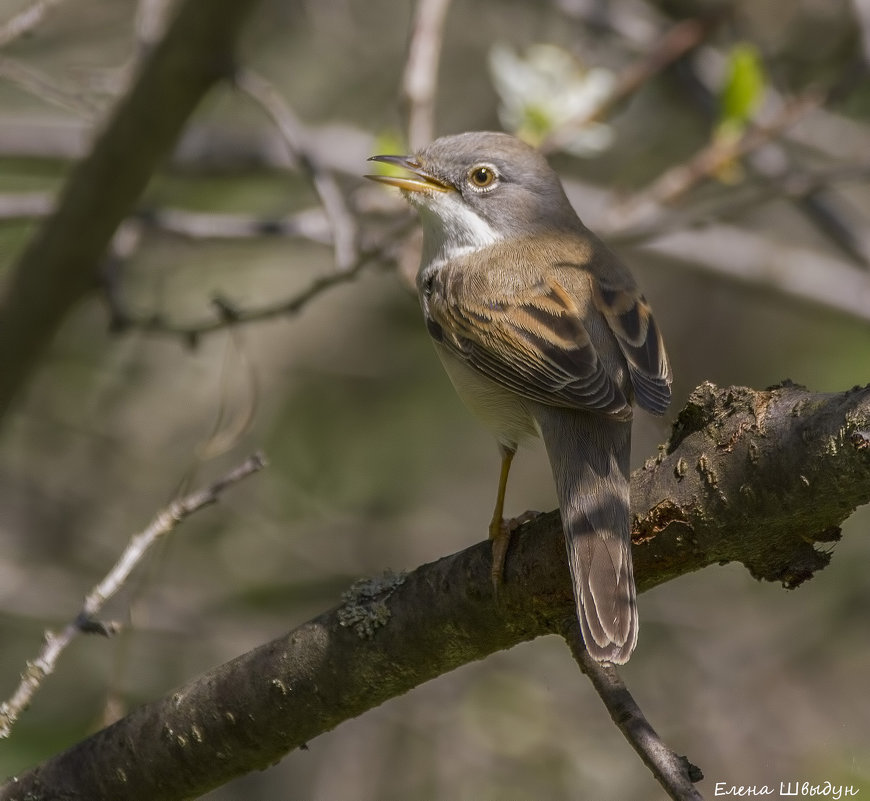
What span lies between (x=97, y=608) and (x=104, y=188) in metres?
1.31

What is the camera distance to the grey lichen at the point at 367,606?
2.97 meters

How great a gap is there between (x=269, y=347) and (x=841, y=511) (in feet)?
18.3

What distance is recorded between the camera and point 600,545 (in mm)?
2785

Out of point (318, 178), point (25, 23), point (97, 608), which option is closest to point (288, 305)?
point (318, 178)

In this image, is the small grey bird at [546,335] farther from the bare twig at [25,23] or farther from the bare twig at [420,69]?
the bare twig at [25,23]

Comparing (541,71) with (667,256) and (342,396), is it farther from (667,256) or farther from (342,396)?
(342,396)

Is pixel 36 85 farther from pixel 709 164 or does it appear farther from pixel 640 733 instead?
pixel 640 733

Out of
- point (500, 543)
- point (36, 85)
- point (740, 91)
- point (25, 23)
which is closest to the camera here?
point (500, 543)

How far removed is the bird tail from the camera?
2.72 m

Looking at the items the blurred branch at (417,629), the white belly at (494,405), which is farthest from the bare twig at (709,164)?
the blurred branch at (417,629)

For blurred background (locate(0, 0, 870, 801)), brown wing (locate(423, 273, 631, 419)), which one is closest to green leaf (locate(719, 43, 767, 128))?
blurred background (locate(0, 0, 870, 801))

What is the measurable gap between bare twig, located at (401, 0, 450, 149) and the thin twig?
2.74 metres

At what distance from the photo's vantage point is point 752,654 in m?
6.62

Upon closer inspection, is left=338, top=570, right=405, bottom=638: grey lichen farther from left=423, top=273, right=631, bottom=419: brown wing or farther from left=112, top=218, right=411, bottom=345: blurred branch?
left=112, top=218, right=411, bottom=345: blurred branch
